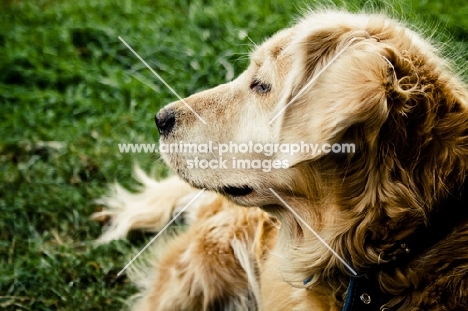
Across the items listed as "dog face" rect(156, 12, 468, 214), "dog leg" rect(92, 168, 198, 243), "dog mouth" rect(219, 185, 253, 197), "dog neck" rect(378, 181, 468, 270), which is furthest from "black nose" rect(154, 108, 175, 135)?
"dog neck" rect(378, 181, 468, 270)

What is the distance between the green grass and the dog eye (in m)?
1.11

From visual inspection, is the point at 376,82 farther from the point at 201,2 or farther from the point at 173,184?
the point at 201,2

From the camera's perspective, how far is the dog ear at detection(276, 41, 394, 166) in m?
1.81

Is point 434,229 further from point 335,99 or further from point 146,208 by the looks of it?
point 146,208

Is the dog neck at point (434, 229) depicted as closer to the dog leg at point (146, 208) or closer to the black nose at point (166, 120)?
the black nose at point (166, 120)

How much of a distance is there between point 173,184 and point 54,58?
2.27 m

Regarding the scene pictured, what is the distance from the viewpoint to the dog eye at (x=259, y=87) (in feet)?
7.63

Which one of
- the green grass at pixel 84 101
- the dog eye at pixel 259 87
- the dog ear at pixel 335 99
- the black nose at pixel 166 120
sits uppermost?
the dog ear at pixel 335 99

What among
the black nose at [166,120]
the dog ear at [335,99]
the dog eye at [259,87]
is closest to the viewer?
the dog ear at [335,99]

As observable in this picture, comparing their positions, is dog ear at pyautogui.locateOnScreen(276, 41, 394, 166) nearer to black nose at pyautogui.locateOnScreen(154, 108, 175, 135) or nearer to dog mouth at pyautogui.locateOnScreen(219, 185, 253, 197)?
dog mouth at pyautogui.locateOnScreen(219, 185, 253, 197)

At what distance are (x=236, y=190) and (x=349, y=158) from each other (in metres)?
0.54

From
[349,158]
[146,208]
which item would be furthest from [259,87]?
[146,208]

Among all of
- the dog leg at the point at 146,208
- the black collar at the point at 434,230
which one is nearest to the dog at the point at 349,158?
the black collar at the point at 434,230

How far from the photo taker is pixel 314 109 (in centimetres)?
195
